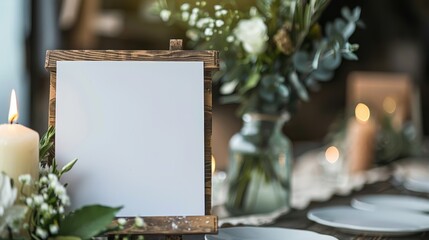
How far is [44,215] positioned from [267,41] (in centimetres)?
69

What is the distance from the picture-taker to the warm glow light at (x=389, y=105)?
8.27 ft

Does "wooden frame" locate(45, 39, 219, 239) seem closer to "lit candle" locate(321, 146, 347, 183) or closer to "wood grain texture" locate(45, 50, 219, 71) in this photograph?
"wood grain texture" locate(45, 50, 219, 71)

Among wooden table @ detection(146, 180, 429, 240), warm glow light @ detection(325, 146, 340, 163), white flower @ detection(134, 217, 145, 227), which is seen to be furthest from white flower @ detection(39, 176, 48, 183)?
warm glow light @ detection(325, 146, 340, 163)

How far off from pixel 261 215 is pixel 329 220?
0.72 feet

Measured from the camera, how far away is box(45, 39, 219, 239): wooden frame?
2.36ft

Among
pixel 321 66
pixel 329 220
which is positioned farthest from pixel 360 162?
pixel 329 220

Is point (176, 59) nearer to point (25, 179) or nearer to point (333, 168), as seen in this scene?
point (25, 179)

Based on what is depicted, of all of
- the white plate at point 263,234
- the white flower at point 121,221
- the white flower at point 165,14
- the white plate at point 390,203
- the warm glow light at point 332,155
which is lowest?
the warm glow light at point 332,155

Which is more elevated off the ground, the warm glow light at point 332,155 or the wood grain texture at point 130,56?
the wood grain texture at point 130,56

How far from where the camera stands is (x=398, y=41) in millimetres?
4453

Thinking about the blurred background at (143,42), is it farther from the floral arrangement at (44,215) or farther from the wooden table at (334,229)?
the floral arrangement at (44,215)

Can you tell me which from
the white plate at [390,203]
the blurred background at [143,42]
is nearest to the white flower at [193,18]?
Result: the white plate at [390,203]

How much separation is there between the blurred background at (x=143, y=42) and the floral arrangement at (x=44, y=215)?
237 centimetres

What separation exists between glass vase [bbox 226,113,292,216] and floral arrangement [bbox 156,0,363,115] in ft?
0.13
